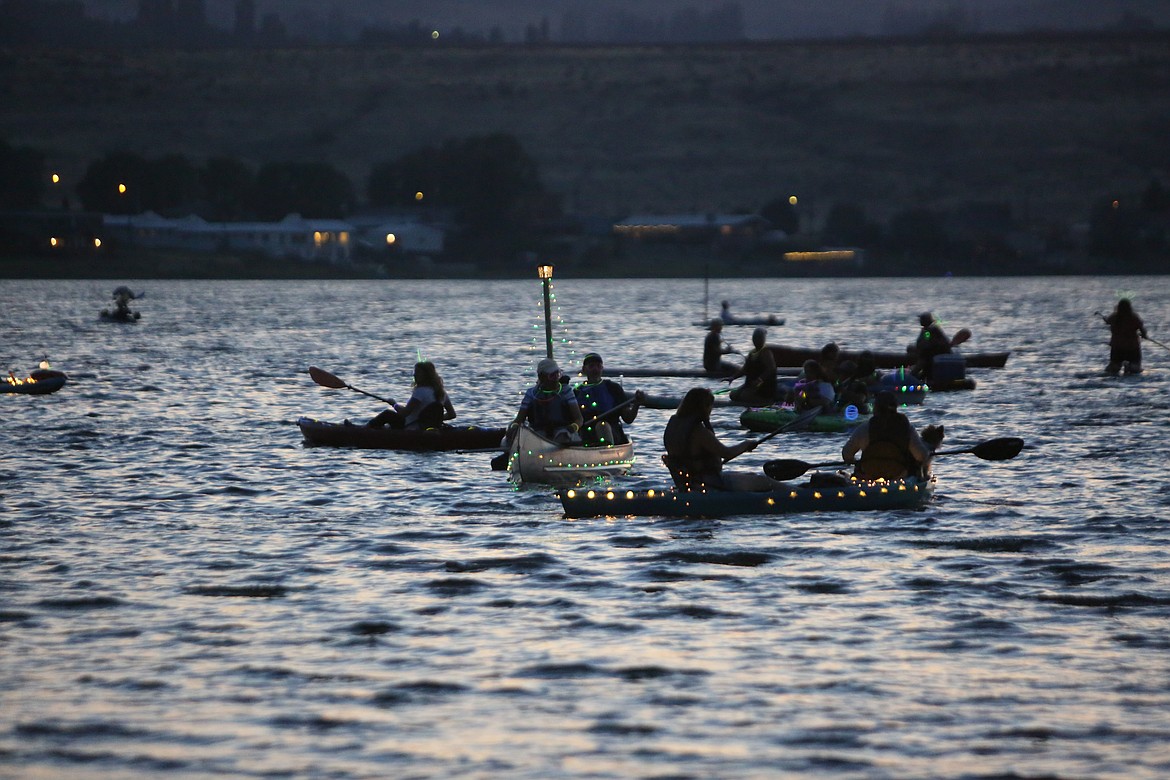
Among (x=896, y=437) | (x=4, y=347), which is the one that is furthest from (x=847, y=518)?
(x=4, y=347)

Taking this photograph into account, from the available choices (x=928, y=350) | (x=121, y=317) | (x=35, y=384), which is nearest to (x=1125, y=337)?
(x=928, y=350)

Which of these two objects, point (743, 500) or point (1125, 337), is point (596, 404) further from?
point (1125, 337)

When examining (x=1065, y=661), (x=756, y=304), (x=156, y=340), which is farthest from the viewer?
(x=756, y=304)

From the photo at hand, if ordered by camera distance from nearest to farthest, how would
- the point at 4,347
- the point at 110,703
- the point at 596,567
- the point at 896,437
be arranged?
1. the point at 110,703
2. the point at 596,567
3. the point at 896,437
4. the point at 4,347

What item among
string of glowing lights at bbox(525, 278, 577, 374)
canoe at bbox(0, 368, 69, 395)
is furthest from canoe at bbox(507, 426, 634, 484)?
string of glowing lights at bbox(525, 278, 577, 374)

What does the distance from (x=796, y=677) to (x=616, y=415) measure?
10971 millimetres

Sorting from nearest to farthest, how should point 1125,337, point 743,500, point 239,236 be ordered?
point 743,500, point 1125,337, point 239,236

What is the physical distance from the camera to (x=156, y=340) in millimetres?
76500

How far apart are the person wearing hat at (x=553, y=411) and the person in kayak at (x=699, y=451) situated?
2.97m

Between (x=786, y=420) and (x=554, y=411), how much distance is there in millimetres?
8391

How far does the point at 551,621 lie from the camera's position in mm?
14922

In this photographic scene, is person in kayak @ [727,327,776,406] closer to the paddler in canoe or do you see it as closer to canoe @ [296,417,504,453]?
canoe @ [296,417,504,453]

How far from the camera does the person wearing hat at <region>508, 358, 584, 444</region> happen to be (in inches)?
898

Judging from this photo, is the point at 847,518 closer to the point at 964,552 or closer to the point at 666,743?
the point at 964,552
